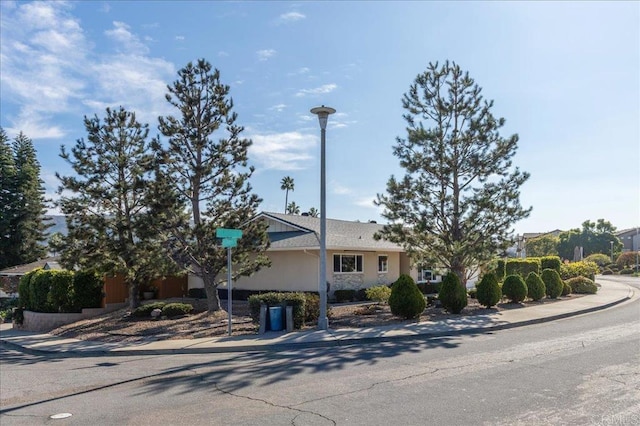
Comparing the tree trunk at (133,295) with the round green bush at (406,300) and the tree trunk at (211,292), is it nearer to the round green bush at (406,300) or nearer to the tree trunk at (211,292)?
the tree trunk at (211,292)

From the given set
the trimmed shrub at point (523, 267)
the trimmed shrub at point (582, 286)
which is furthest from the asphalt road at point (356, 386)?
the trimmed shrub at point (523, 267)

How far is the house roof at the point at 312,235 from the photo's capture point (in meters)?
25.1

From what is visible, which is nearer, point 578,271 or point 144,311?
point 144,311

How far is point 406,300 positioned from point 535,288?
30.3 ft

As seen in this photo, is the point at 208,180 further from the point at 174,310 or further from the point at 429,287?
the point at 429,287

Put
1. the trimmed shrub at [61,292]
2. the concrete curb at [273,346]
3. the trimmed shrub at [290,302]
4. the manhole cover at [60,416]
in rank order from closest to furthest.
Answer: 1. the manhole cover at [60,416]
2. the concrete curb at [273,346]
3. the trimmed shrub at [290,302]
4. the trimmed shrub at [61,292]

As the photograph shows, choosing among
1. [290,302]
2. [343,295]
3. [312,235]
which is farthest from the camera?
[312,235]

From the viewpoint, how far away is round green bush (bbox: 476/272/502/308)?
65.3 feet

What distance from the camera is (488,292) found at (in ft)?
65.3

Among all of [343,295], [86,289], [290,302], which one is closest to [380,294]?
[343,295]

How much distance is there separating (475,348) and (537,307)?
34.3 feet

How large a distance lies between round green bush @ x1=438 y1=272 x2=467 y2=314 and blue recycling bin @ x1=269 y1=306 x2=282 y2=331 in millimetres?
6681

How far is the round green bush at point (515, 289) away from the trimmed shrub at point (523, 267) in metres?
10.1

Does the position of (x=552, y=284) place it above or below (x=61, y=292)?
below
